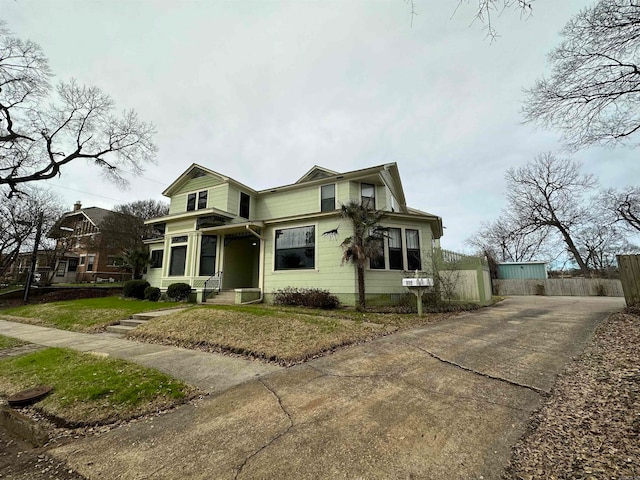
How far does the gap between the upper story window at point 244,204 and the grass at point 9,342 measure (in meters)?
9.94

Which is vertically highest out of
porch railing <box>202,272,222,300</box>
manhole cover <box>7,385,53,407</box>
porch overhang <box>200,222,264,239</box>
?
porch overhang <box>200,222,264,239</box>

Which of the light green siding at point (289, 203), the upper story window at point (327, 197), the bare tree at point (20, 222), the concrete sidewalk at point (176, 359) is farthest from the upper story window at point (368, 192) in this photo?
the bare tree at point (20, 222)

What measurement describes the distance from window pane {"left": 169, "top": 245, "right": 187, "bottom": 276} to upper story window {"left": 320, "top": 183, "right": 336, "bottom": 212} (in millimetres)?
7992

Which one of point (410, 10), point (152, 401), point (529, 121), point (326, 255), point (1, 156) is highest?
point (1, 156)

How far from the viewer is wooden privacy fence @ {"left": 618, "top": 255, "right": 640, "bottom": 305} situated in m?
8.09

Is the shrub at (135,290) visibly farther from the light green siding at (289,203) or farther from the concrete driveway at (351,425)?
the concrete driveway at (351,425)

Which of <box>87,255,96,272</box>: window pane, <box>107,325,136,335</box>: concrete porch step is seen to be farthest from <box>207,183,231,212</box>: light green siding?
<box>87,255,96,272</box>: window pane

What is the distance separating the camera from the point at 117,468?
7.47 ft

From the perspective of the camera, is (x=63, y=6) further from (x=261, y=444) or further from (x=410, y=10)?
(x=261, y=444)

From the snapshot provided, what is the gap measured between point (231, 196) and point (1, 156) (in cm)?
1066

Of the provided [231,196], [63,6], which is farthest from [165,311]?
[63,6]

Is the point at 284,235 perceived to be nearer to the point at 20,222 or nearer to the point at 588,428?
the point at 588,428

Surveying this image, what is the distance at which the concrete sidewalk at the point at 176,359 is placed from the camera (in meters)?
4.37

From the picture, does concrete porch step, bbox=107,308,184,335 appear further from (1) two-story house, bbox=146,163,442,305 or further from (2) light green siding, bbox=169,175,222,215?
(2) light green siding, bbox=169,175,222,215
